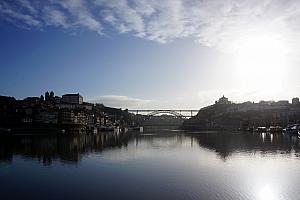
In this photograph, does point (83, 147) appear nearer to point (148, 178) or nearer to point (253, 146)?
point (253, 146)

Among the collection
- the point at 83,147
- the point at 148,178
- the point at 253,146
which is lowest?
the point at 148,178

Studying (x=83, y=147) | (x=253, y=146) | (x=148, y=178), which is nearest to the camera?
(x=148, y=178)

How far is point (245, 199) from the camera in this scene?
74.2 feet

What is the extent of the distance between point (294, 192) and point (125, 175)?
43.4 ft

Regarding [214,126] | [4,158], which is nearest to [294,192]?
[4,158]

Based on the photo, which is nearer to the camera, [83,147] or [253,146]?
[83,147]

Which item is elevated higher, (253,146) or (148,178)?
(253,146)

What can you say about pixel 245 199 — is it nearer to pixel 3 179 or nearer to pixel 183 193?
pixel 183 193

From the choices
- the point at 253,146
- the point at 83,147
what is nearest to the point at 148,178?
the point at 83,147

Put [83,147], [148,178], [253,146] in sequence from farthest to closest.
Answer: [253,146]
[83,147]
[148,178]

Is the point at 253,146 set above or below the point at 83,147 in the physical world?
below

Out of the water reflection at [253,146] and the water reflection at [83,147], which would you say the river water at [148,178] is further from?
the water reflection at [253,146]

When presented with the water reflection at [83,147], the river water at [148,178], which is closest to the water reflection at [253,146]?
the water reflection at [83,147]

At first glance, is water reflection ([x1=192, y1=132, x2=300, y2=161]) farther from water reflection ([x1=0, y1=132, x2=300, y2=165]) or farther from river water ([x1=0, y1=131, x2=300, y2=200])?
river water ([x1=0, y1=131, x2=300, y2=200])
